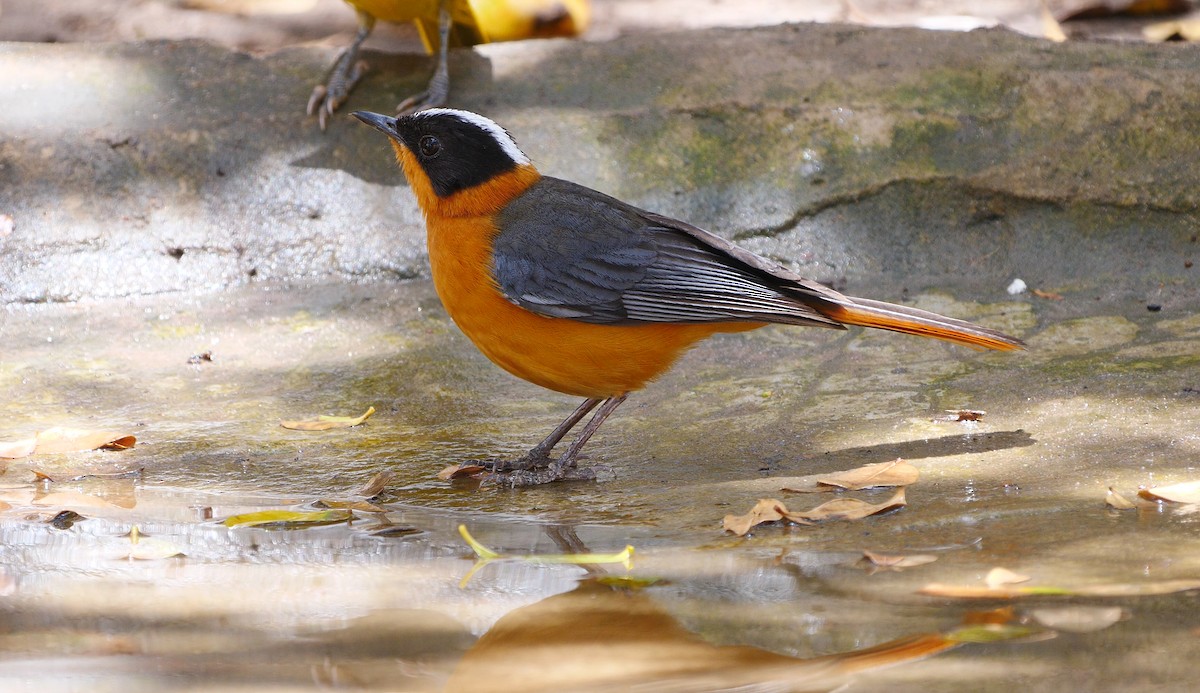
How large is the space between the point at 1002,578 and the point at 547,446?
1781 mm

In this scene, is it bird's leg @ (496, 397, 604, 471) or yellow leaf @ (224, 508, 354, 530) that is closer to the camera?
yellow leaf @ (224, 508, 354, 530)

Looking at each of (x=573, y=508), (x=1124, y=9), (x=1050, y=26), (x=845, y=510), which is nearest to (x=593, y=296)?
(x=573, y=508)

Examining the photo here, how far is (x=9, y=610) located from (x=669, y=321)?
2081mm

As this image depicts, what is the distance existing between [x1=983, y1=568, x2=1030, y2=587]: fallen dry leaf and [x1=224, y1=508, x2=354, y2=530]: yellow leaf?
1.69 meters

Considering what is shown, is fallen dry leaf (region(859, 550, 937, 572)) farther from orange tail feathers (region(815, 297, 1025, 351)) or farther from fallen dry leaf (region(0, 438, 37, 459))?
fallen dry leaf (region(0, 438, 37, 459))

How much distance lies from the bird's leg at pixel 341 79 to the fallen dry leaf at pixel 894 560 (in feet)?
14.0

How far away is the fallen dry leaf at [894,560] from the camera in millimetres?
2914

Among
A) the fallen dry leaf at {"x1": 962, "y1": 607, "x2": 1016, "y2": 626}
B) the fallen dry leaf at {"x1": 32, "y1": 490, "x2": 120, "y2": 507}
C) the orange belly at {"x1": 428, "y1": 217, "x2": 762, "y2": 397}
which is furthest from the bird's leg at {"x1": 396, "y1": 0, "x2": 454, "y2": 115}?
the fallen dry leaf at {"x1": 962, "y1": 607, "x2": 1016, "y2": 626}

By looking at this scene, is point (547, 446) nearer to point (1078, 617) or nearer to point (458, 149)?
point (458, 149)

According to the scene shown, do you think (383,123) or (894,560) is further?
(383,123)

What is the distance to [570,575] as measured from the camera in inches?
119

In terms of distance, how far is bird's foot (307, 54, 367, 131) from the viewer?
255 inches

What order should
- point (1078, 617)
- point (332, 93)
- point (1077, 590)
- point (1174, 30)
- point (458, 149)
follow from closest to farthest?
point (1078, 617) < point (1077, 590) < point (458, 149) < point (332, 93) < point (1174, 30)

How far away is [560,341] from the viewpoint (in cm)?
416
